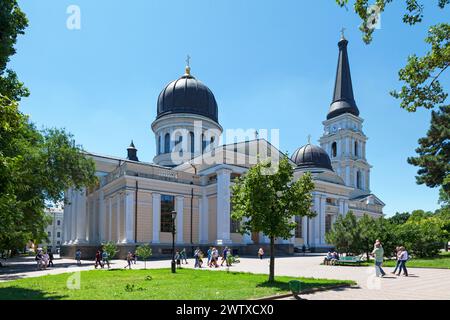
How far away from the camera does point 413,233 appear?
30.1 m

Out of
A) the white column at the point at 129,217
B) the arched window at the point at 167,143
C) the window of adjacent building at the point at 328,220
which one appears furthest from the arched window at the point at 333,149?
the white column at the point at 129,217

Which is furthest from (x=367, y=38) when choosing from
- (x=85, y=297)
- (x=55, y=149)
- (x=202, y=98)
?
(x=202, y=98)

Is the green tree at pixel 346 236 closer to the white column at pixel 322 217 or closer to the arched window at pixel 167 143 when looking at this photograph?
the white column at pixel 322 217

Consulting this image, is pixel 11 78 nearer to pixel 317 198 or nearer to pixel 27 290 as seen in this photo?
pixel 27 290

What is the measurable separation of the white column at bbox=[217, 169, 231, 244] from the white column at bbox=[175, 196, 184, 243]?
3.89 meters

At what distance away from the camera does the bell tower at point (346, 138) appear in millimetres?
75500

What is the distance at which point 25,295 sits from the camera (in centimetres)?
1318

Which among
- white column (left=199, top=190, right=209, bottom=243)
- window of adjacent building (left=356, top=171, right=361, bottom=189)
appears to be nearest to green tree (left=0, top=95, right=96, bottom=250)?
white column (left=199, top=190, right=209, bottom=243)

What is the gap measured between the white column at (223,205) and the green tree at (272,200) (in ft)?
77.2

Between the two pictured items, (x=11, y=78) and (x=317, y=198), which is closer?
(x=11, y=78)

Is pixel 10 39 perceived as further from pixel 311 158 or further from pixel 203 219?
A: pixel 311 158
